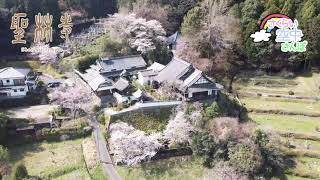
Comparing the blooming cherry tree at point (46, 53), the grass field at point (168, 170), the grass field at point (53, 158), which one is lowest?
the grass field at point (168, 170)

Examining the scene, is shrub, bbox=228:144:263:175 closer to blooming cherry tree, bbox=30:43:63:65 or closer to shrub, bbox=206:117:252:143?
shrub, bbox=206:117:252:143

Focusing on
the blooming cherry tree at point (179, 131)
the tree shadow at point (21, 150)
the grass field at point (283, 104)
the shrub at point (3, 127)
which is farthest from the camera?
the grass field at point (283, 104)

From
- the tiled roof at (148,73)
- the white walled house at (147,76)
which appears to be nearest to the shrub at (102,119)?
the white walled house at (147,76)

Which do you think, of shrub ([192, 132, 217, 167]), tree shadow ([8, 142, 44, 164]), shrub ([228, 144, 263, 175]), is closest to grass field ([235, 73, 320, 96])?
shrub ([192, 132, 217, 167])

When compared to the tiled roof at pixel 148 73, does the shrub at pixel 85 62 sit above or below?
above

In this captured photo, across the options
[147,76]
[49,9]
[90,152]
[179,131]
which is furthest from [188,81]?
[49,9]

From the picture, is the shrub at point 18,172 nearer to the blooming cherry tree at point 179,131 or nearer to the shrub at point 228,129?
the blooming cherry tree at point 179,131

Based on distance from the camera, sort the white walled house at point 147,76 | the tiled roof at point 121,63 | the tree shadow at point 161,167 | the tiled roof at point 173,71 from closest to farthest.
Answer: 1. the tree shadow at point 161,167
2. the tiled roof at point 173,71
3. the white walled house at point 147,76
4. the tiled roof at point 121,63

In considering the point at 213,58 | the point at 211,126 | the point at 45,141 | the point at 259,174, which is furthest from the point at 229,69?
the point at 45,141
